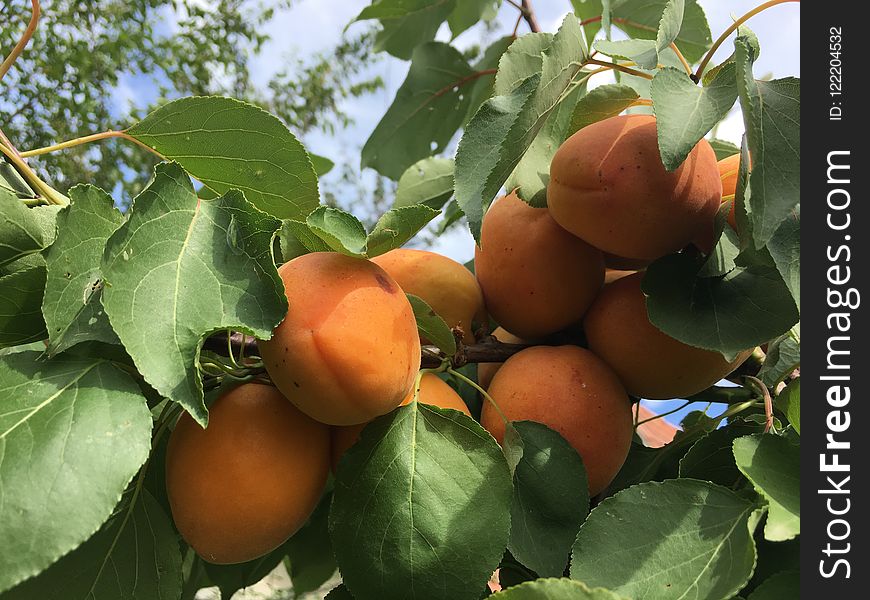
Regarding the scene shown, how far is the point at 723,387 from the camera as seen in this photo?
2.23 ft

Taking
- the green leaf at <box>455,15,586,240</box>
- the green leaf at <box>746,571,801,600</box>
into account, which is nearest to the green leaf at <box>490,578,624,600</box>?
the green leaf at <box>746,571,801,600</box>

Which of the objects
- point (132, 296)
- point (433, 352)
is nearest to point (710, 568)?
point (433, 352)

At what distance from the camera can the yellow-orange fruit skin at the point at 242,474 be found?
18.1 inches

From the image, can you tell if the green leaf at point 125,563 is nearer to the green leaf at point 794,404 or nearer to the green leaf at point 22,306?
the green leaf at point 22,306

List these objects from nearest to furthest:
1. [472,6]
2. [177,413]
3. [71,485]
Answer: [71,485], [177,413], [472,6]

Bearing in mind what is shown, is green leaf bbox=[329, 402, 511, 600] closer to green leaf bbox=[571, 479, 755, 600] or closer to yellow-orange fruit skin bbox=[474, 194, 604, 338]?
green leaf bbox=[571, 479, 755, 600]

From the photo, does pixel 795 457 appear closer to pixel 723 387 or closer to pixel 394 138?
pixel 723 387

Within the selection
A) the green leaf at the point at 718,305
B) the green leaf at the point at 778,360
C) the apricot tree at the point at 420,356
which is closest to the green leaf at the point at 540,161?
the apricot tree at the point at 420,356

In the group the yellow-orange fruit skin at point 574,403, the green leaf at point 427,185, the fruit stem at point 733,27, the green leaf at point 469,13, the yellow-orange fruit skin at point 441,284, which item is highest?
the green leaf at point 469,13

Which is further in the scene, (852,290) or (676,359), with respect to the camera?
(676,359)

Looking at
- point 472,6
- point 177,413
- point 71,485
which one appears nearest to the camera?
point 71,485

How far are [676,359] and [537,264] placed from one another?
0.13m

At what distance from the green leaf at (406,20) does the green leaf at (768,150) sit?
70 cm

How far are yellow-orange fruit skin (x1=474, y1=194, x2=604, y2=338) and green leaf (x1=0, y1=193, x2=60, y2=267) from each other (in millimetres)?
322
